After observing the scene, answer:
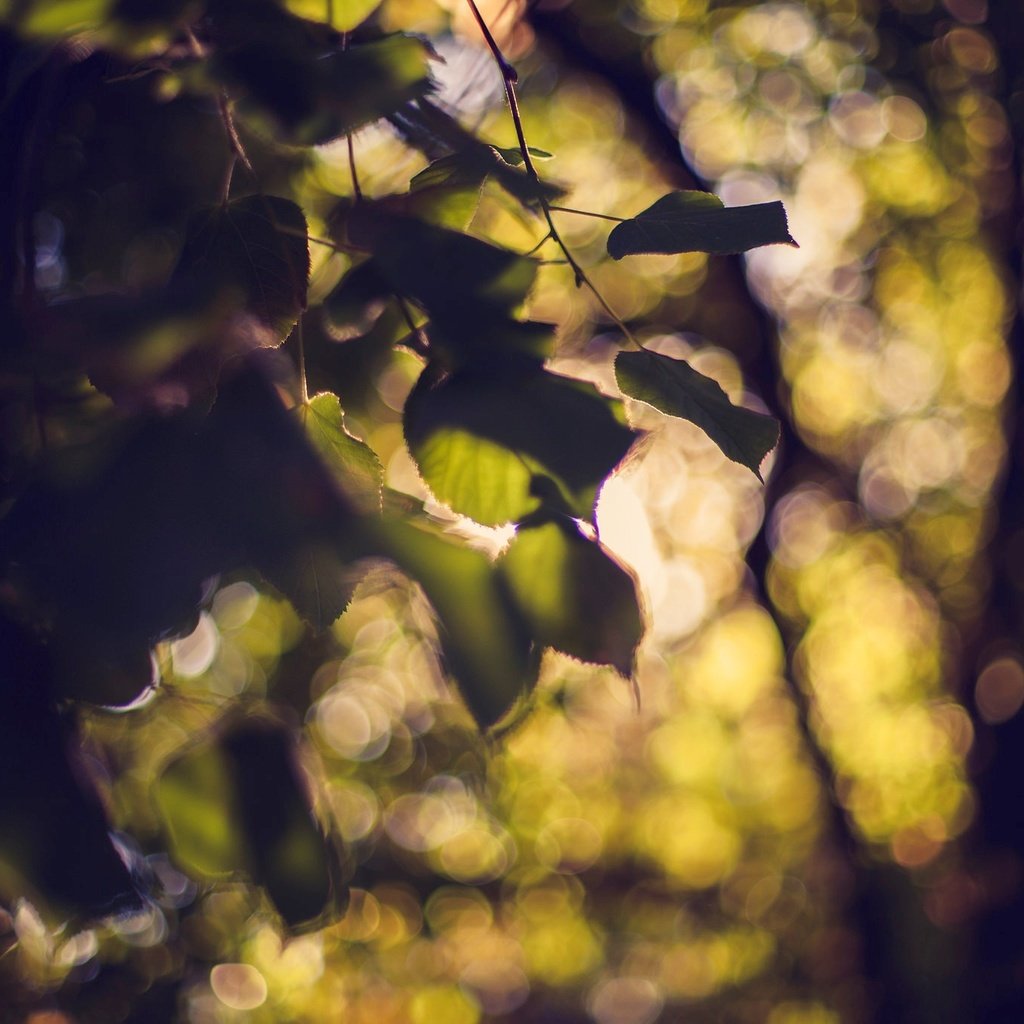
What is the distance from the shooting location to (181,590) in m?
0.32

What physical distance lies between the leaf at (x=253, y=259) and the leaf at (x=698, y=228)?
0.15 metres

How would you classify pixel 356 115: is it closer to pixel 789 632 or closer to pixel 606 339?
pixel 606 339

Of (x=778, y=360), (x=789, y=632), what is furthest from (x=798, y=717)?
(x=778, y=360)

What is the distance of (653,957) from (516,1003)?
0.76m

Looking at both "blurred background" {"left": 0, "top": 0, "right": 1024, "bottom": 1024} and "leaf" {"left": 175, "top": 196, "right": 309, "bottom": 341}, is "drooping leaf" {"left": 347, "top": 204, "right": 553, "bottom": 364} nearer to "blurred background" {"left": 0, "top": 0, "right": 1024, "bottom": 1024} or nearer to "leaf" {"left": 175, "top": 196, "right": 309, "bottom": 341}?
"leaf" {"left": 175, "top": 196, "right": 309, "bottom": 341}

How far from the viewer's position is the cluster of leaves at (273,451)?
34cm

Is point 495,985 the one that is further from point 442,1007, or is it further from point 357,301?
point 357,301

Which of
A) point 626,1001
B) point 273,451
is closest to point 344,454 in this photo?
Answer: point 273,451

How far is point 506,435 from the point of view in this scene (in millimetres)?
390

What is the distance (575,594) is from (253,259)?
0.70 feet

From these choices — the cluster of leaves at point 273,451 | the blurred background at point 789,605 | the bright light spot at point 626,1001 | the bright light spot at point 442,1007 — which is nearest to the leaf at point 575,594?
the cluster of leaves at point 273,451

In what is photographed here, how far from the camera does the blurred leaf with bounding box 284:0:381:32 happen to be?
48 cm

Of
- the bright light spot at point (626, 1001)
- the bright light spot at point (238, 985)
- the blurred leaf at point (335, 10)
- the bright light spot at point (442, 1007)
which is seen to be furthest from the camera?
the bright light spot at point (626, 1001)

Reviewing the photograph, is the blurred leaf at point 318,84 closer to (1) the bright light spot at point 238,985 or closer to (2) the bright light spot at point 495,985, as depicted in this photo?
(1) the bright light spot at point 238,985
